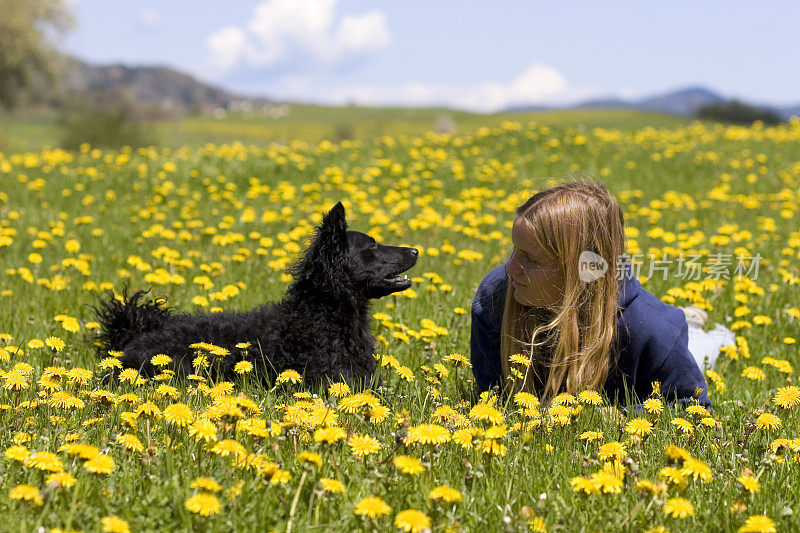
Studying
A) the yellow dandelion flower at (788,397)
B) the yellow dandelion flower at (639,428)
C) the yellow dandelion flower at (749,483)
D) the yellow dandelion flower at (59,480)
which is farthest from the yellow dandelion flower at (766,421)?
the yellow dandelion flower at (59,480)

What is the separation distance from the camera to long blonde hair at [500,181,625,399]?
356 cm

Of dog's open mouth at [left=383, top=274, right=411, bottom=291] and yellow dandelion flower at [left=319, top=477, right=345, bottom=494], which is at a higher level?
dog's open mouth at [left=383, top=274, right=411, bottom=291]

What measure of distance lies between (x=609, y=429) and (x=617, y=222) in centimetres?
117

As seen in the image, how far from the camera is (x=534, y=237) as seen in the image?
3.59 m

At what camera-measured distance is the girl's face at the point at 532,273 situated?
11.9 feet

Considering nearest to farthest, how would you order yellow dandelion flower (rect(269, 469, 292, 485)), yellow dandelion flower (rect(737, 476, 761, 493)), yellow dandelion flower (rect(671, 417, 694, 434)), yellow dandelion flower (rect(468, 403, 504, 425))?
yellow dandelion flower (rect(269, 469, 292, 485)) < yellow dandelion flower (rect(737, 476, 761, 493)) < yellow dandelion flower (rect(468, 403, 504, 425)) < yellow dandelion flower (rect(671, 417, 694, 434))

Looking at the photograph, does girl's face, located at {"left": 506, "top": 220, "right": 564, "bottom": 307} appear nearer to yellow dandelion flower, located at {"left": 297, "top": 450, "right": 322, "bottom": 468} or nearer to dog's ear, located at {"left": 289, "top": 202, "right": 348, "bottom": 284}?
dog's ear, located at {"left": 289, "top": 202, "right": 348, "bottom": 284}

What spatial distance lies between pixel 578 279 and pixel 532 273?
0.23 m

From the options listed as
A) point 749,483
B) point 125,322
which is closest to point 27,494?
point 749,483

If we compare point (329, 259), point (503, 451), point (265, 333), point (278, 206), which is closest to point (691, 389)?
point (503, 451)

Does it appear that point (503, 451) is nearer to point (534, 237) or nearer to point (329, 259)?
point (534, 237)

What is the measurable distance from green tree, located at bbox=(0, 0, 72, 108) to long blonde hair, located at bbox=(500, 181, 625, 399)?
3725 centimetres

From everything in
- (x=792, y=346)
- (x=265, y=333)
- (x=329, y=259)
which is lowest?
(x=792, y=346)

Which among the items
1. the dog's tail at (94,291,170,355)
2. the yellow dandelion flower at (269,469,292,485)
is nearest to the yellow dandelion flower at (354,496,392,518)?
the yellow dandelion flower at (269,469,292,485)
